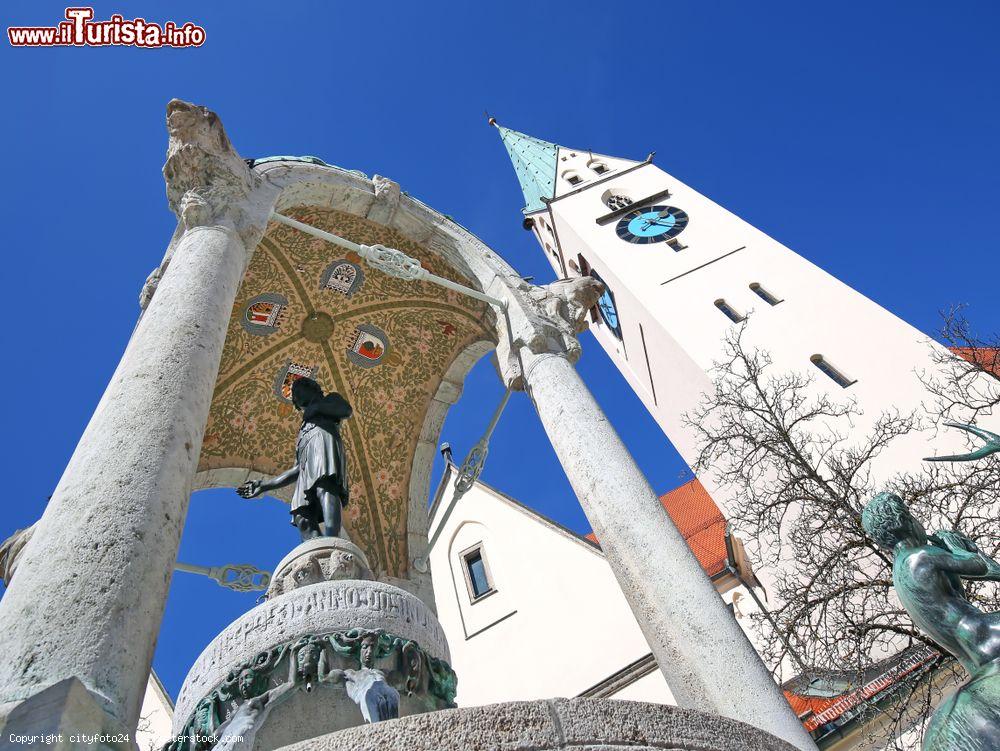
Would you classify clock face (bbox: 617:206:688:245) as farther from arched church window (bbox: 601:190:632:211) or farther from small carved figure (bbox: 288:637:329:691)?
small carved figure (bbox: 288:637:329:691)

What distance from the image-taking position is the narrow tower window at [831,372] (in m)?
16.1

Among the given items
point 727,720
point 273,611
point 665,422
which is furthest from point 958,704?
point 665,422

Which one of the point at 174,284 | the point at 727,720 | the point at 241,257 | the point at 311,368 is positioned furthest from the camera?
the point at 311,368

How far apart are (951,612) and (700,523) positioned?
1751 cm

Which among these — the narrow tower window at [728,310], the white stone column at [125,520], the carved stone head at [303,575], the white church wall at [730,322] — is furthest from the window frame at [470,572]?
the carved stone head at [303,575]

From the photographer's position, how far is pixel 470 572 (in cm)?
1597

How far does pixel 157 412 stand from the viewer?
11.6ft

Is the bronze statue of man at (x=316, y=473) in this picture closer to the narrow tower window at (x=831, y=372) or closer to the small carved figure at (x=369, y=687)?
the small carved figure at (x=369, y=687)

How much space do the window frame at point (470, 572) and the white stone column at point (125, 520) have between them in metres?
11.3

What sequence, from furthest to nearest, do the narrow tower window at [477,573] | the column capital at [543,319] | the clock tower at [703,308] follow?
1. the clock tower at [703,308]
2. the narrow tower window at [477,573]
3. the column capital at [543,319]

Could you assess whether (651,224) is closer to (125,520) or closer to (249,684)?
(249,684)

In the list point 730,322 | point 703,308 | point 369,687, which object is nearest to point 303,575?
point 369,687

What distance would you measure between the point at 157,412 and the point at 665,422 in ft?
59.0

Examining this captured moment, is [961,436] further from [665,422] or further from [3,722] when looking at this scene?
[3,722]
